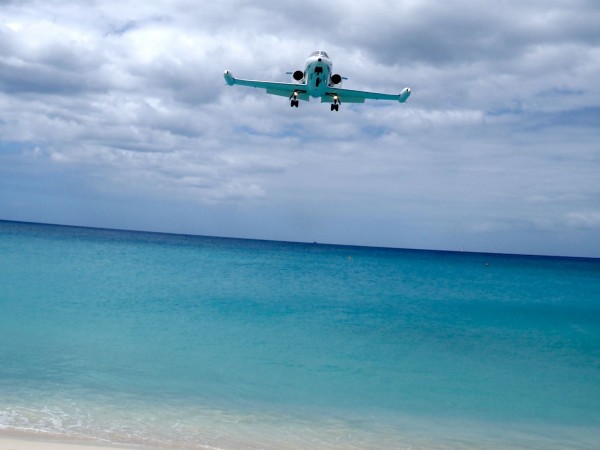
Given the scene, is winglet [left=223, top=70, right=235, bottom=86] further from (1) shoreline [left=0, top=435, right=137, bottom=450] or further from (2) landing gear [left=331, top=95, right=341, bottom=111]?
(1) shoreline [left=0, top=435, right=137, bottom=450]

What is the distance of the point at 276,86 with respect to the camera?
2823 centimetres

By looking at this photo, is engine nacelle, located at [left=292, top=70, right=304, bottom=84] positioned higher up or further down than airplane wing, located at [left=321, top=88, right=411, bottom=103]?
higher up

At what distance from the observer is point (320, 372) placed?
59.7 ft

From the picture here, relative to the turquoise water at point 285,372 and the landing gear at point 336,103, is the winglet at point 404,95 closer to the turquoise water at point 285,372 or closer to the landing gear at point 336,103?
the landing gear at point 336,103

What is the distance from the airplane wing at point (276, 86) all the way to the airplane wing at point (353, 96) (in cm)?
117

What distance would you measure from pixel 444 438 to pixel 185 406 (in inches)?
228

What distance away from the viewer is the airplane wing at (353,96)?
90.1 feet

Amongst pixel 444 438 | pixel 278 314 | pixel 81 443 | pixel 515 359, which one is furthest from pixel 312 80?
pixel 81 443

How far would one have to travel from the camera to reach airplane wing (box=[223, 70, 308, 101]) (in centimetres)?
2720

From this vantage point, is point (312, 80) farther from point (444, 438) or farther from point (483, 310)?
point (483, 310)

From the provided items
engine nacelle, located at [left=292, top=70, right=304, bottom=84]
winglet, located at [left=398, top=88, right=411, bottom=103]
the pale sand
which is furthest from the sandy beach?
engine nacelle, located at [left=292, top=70, right=304, bottom=84]

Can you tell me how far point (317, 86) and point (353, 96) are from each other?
123 inches

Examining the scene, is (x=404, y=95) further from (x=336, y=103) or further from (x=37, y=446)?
(x=37, y=446)

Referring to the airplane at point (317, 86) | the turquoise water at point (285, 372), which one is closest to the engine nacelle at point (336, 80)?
the airplane at point (317, 86)
